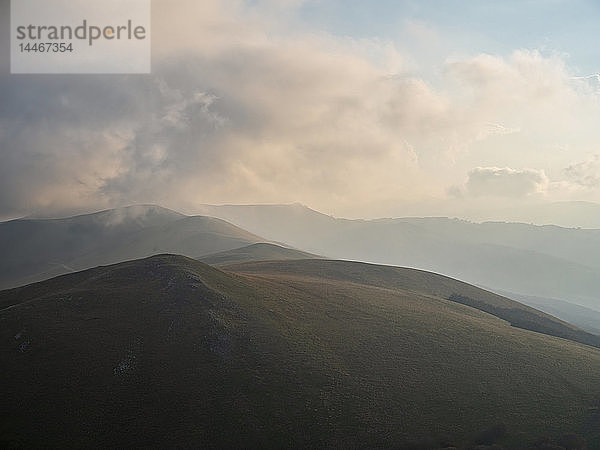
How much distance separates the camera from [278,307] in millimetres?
86062

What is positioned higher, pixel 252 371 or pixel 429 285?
pixel 429 285

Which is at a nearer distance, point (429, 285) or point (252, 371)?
point (252, 371)

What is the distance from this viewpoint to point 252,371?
207 ft

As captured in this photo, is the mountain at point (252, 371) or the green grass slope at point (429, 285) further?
the green grass slope at point (429, 285)

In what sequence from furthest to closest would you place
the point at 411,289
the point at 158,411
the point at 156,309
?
the point at 411,289 → the point at 156,309 → the point at 158,411

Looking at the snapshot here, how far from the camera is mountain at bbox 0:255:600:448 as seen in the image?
174ft

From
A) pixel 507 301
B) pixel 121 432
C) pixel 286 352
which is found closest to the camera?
pixel 121 432

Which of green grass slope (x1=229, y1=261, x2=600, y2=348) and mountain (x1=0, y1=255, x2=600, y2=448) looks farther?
green grass slope (x1=229, y1=261, x2=600, y2=348)

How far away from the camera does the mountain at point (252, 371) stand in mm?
52969

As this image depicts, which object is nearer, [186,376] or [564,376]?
[186,376]

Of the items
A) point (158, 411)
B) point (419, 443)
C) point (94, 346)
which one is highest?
point (94, 346)

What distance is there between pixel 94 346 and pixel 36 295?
3234 centimetres

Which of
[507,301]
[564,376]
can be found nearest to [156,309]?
[564,376]

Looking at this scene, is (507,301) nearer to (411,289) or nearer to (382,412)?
(411,289)
